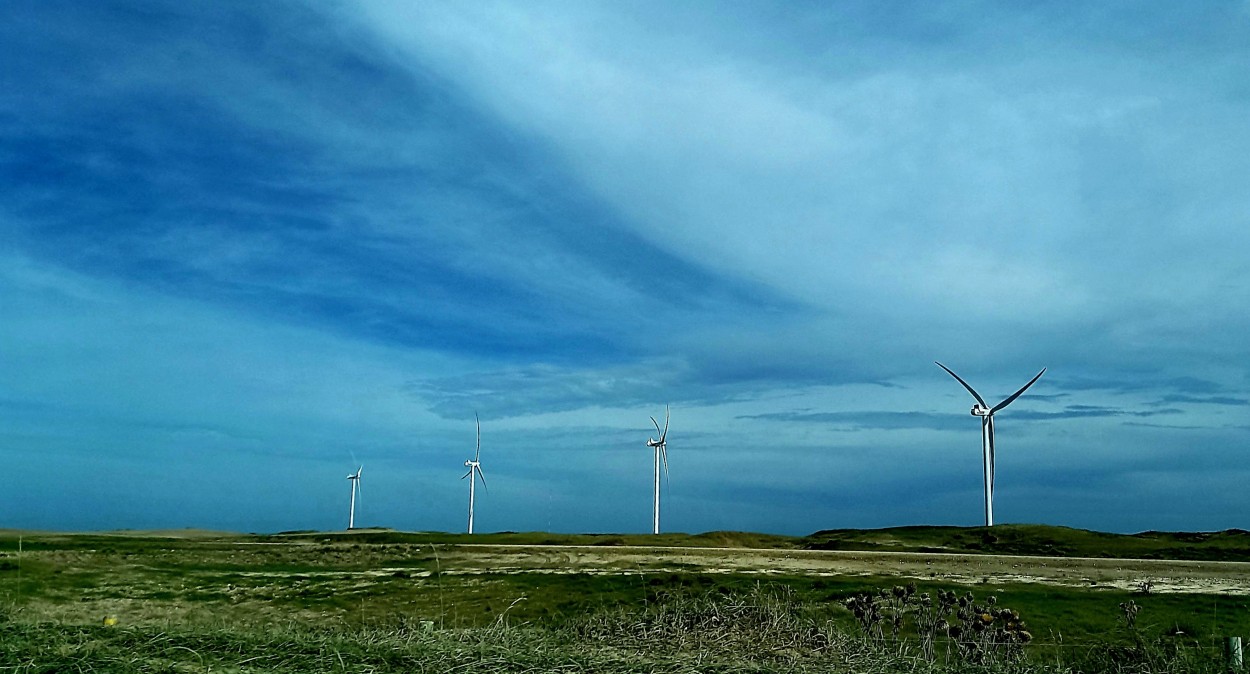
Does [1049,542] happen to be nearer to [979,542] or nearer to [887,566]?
[979,542]

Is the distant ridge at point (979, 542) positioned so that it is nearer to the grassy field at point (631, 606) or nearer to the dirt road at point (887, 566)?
the grassy field at point (631, 606)

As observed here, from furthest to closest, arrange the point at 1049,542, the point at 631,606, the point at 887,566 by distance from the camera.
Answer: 1. the point at 1049,542
2. the point at 887,566
3. the point at 631,606

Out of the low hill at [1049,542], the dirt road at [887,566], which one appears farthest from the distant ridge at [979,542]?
the dirt road at [887,566]

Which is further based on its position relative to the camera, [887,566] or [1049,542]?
[1049,542]

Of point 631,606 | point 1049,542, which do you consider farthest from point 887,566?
point 1049,542

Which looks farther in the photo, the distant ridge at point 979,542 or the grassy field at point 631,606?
the distant ridge at point 979,542

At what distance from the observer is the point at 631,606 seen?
22.4m

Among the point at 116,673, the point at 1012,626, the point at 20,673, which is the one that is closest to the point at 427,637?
the point at 116,673

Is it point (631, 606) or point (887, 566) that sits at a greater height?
point (631, 606)

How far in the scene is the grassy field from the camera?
1018 cm

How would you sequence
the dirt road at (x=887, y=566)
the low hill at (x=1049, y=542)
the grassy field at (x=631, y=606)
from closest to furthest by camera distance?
the grassy field at (x=631, y=606) → the dirt road at (x=887, y=566) → the low hill at (x=1049, y=542)

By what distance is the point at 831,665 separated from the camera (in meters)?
10.6

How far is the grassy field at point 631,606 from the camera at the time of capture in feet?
33.4

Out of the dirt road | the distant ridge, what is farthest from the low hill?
the dirt road
